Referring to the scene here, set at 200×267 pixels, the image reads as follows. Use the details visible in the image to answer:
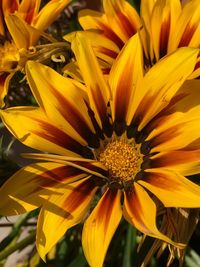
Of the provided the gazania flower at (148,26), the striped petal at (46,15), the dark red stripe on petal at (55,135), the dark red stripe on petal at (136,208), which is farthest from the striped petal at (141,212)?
the striped petal at (46,15)

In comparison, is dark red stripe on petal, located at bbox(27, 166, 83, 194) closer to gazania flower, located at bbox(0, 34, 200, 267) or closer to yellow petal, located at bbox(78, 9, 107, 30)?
gazania flower, located at bbox(0, 34, 200, 267)

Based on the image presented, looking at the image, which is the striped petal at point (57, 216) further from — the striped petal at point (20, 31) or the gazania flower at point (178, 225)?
the striped petal at point (20, 31)

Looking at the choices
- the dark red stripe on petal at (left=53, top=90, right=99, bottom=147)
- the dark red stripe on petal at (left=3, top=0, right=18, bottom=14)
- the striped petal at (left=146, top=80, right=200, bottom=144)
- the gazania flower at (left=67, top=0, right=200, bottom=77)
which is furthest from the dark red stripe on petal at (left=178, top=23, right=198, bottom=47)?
the dark red stripe on petal at (left=3, top=0, right=18, bottom=14)

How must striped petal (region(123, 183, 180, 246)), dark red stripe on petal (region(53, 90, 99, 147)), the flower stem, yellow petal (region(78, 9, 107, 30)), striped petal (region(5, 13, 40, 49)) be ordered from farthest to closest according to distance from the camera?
1. the flower stem
2. yellow petal (region(78, 9, 107, 30))
3. striped petal (region(5, 13, 40, 49))
4. dark red stripe on petal (region(53, 90, 99, 147))
5. striped petal (region(123, 183, 180, 246))

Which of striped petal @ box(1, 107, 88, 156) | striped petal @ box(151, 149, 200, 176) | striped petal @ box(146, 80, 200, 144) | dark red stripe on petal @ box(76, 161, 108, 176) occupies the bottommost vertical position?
striped petal @ box(151, 149, 200, 176)

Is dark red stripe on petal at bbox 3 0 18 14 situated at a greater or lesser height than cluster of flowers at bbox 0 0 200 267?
greater

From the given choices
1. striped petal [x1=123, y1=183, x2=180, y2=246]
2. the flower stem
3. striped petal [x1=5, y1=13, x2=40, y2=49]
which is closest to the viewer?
striped petal [x1=123, y1=183, x2=180, y2=246]

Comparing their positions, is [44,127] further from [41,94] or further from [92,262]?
[92,262]
